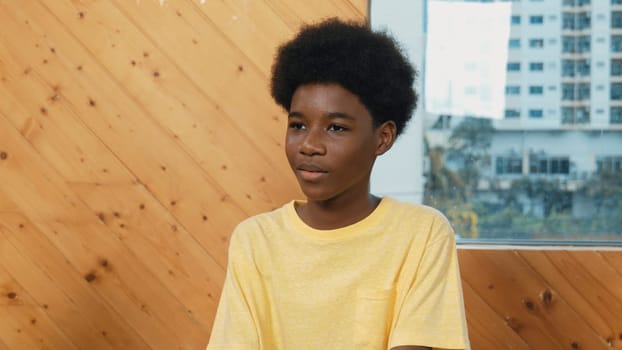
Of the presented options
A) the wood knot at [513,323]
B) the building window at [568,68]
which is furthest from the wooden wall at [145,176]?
the building window at [568,68]

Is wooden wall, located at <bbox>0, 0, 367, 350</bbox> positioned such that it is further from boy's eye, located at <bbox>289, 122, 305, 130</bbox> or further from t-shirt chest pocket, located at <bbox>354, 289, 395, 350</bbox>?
t-shirt chest pocket, located at <bbox>354, 289, 395, 350</bbox>

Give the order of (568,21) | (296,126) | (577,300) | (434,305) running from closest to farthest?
(434,305) < (296,126) < (577,300) < (568,21)

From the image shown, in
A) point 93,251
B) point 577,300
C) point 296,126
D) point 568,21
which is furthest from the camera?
point 93,251

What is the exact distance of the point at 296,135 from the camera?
5.83ft

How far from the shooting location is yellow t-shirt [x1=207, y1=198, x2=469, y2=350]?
5.58 ft

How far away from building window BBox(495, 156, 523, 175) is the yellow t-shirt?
2.46 ft

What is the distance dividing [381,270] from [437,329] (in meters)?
0.15

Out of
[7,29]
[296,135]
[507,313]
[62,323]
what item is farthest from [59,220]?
[507,313]

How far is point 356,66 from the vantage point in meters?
1.77

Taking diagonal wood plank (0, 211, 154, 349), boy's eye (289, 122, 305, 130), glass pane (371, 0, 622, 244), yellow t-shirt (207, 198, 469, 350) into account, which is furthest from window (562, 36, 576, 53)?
diagonal wood plank (0, 211, 154, 349)

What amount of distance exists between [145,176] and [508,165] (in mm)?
1017

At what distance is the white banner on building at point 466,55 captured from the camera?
250 cm

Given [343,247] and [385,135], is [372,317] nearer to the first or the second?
[343,247]

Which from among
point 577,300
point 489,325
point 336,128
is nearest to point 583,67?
point 577,300
